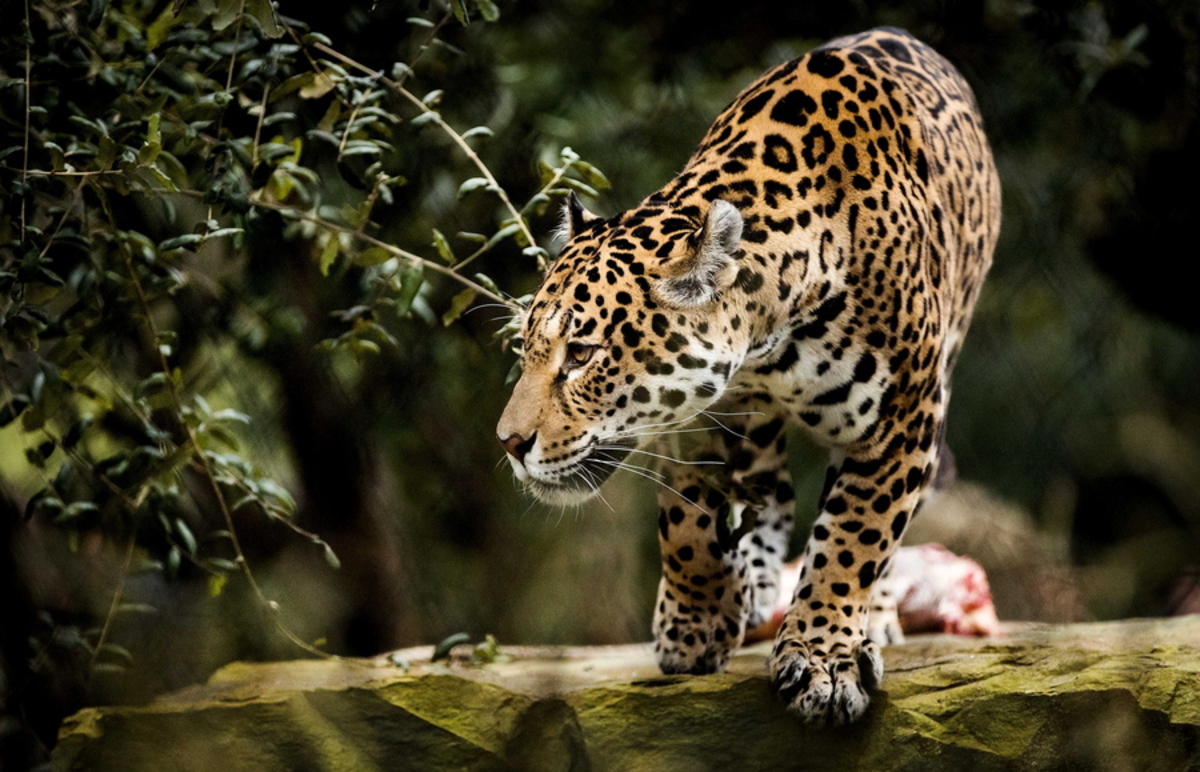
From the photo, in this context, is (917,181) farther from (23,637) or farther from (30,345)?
(23,637)

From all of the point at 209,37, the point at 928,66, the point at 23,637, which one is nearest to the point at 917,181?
the point at 928,66

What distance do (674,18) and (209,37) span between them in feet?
8.25

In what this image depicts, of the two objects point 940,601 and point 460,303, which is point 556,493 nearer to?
point 460,303

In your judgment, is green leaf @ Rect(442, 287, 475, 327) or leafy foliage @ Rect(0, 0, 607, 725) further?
green leaf @ Rect(442, 287, 475, 327)

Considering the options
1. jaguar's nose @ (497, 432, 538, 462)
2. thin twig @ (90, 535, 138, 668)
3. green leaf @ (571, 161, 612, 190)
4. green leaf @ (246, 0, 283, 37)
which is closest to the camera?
green leaf @ (246, 0, 283, 37)

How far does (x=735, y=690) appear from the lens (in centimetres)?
313

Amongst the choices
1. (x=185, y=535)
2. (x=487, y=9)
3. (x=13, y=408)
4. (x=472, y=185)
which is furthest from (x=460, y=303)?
(x=13, y=408)

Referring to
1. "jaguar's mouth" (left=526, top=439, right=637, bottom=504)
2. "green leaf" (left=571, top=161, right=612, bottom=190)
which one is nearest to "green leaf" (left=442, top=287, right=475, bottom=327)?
"green leaf" (left=571, top=161, right=612, bottom=190)

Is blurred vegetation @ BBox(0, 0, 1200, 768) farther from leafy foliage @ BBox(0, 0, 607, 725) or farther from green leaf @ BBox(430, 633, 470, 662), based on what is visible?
green leaf @ BBox(430, 633, 470, 662)

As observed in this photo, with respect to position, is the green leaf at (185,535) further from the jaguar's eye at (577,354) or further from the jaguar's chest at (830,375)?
the jaguar's chest at (830,375)

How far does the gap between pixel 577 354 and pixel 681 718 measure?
936 mm

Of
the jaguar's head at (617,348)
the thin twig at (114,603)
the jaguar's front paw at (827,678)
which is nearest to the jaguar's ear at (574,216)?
the jaguar's head at (617,348)

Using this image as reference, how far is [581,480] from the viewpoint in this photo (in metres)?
2.84

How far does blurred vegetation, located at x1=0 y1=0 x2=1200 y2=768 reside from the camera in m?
3.08
